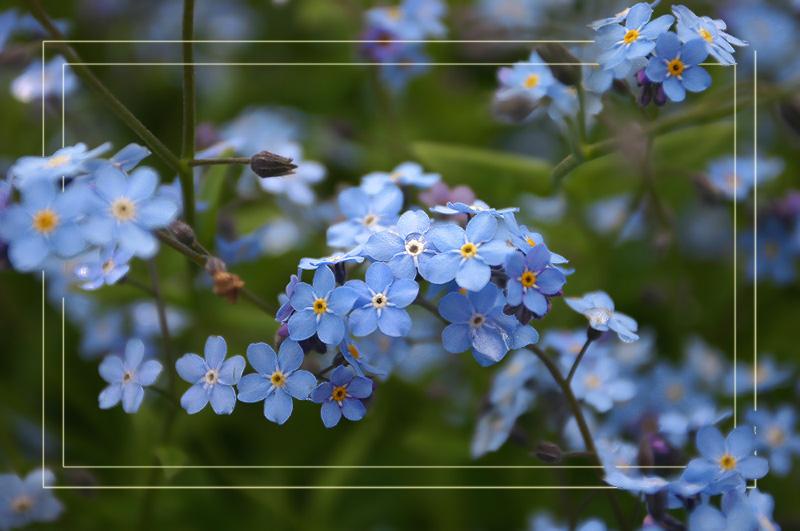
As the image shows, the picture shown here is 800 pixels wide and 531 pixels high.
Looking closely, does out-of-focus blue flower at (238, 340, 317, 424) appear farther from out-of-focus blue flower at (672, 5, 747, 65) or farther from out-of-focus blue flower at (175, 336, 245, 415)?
out-of-focus blue flower at (672, 5, 747, 65)

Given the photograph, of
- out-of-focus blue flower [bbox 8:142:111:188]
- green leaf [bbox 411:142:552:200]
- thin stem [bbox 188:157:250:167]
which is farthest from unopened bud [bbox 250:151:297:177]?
green leaf [bbox 411:142:552:200]

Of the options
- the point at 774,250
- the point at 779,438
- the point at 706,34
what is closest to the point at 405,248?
the point at 706,34

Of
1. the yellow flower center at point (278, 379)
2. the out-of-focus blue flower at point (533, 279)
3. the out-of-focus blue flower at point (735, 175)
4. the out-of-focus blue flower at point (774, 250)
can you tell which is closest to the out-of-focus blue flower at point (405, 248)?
the out-of-focus blue flower at point (533, 279)

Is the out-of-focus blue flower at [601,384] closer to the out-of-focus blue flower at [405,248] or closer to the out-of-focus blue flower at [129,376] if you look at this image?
the out-of-focus blue flower at [405,248]

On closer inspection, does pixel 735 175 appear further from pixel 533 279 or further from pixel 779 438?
pixel 533 279

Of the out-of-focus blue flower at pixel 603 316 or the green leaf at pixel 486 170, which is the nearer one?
the out-of-focus blue flower at pixel 603 316

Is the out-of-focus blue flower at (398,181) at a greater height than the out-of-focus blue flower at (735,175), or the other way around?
the out-of-focus blue flower at (398,181)

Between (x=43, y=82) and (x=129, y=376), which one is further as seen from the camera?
(x=43, y=82)
